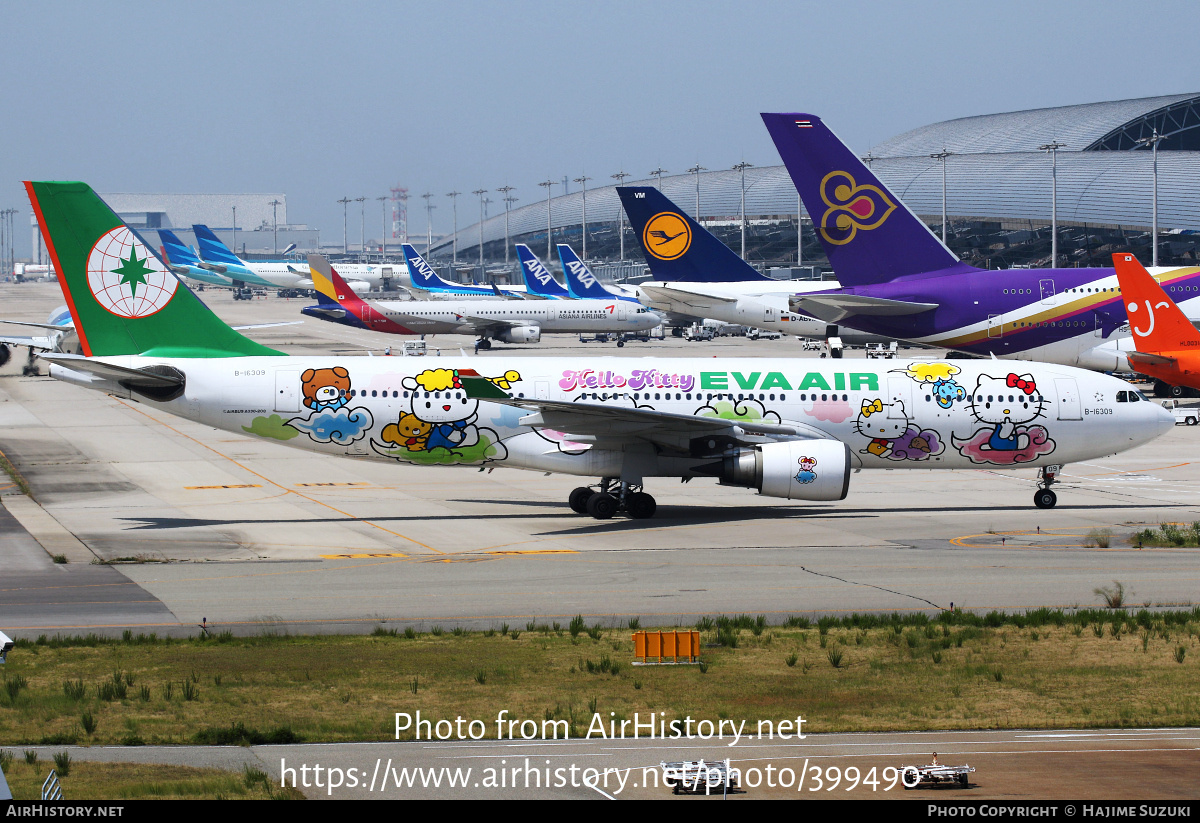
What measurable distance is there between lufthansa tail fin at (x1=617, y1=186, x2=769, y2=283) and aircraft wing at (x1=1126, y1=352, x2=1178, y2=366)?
2524cm

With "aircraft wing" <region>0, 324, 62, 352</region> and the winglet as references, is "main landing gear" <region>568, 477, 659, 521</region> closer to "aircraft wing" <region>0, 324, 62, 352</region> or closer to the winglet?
the winglet

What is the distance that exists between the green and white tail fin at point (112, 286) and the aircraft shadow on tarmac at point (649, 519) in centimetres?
436

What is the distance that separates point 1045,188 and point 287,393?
136 m

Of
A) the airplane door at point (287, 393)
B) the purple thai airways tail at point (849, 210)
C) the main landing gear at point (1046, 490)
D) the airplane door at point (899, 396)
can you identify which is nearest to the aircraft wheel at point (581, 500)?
the airplane door at point (287, 393)

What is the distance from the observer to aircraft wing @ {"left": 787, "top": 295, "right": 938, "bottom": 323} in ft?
173

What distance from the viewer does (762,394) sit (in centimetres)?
3284

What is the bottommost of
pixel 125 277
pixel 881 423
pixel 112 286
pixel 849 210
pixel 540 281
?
pixel 881 423

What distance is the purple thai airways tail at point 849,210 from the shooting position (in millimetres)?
51844

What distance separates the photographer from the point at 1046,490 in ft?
114

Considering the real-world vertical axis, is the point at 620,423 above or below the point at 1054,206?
below

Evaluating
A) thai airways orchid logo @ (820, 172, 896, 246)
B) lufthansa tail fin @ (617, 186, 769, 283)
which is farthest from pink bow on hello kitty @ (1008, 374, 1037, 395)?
lufthansa tail fin @ (617, 186, 769, 283)

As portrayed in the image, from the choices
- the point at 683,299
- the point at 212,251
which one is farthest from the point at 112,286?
the point at 212,251

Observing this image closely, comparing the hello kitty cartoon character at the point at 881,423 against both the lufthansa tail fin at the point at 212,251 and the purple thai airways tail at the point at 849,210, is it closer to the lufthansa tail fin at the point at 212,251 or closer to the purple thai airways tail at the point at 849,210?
the purple thai airways tail at the point at 849,210

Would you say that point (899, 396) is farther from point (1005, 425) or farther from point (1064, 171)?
point (1064, 171)
